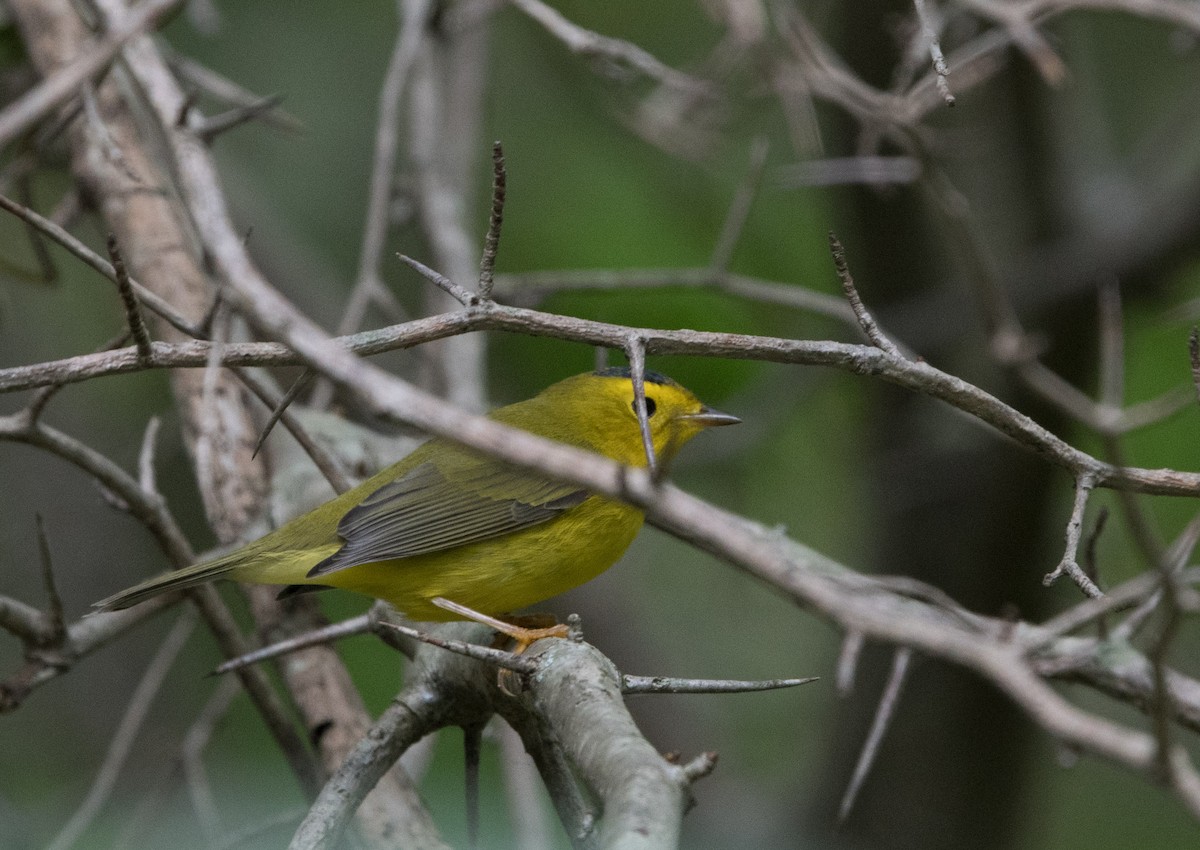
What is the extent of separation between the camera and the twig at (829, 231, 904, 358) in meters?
2.09

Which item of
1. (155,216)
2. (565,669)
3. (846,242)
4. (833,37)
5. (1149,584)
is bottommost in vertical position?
(565,669)

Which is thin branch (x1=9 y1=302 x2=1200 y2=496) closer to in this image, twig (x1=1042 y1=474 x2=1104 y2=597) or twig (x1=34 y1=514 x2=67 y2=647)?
twig (x1=1042 y1=474 x2=1104 y2=597)

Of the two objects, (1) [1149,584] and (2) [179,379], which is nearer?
(1) [1149,584]

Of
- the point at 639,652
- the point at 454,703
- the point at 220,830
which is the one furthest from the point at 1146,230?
the point at 220,830

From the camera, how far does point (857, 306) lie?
2.20 m

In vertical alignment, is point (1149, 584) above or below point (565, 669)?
above

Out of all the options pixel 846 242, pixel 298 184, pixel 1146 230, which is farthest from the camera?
pixel 298 184

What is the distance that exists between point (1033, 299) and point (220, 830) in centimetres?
382

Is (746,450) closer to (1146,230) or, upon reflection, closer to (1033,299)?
(1033,299)

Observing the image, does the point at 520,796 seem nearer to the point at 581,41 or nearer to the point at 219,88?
the point at 581,41

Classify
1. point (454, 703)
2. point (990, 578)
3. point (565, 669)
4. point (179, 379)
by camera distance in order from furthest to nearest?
point (990, 578), point (179, 379), point (454, 703), point (565, 669)

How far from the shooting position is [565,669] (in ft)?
7.45

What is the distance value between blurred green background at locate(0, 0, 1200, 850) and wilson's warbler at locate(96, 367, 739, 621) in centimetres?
129

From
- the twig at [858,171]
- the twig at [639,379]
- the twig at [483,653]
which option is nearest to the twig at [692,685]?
the twig at [483,653]
